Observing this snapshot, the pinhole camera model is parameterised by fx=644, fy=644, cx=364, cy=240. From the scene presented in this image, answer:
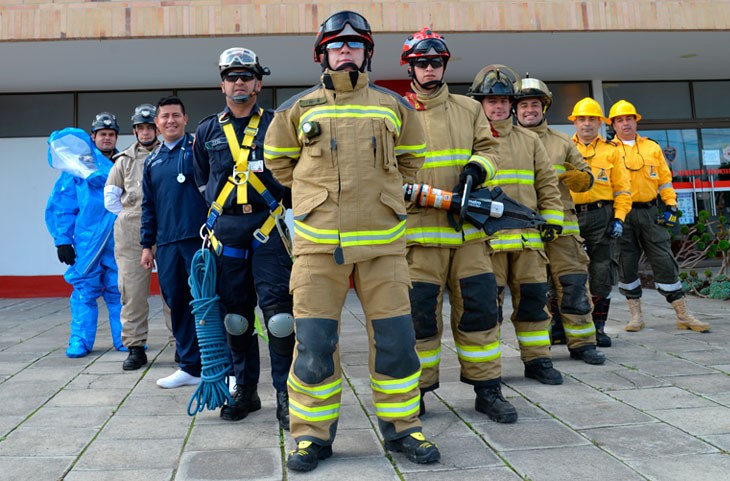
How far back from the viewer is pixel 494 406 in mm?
3535

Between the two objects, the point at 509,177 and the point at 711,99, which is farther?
the point at 711,99

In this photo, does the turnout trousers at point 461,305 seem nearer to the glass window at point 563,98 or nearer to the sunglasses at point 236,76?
the sunglasses at point 236,76

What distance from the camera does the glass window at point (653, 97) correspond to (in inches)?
465

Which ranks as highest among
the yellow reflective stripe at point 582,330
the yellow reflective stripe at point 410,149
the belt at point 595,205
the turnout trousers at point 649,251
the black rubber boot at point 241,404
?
the yellow reflective stripe at point 410,149

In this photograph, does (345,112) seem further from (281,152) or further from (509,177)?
(509,177)

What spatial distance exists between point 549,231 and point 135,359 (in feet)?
11.0

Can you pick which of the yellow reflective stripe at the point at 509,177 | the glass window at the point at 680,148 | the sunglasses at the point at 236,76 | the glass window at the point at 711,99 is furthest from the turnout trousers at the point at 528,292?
the glass window at the point at 711,99

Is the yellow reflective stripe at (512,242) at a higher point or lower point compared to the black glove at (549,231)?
lower

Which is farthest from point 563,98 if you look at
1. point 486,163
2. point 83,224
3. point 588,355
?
point 486,163

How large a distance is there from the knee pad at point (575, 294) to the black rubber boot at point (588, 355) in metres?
0.28

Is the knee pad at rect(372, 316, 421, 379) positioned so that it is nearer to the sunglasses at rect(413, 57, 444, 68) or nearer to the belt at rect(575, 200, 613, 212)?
the sunglasses at rect(413, 57, 444, 68)

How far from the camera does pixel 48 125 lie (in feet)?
36.4

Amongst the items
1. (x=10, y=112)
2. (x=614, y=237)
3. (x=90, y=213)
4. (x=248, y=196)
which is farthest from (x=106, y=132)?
(x=10, y=112)

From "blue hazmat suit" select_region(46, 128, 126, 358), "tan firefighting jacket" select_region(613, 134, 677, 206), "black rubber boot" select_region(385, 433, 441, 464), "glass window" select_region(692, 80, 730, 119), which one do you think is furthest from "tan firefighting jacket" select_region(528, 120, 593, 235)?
"glass window" select_region(692, 80, 730, 119)
